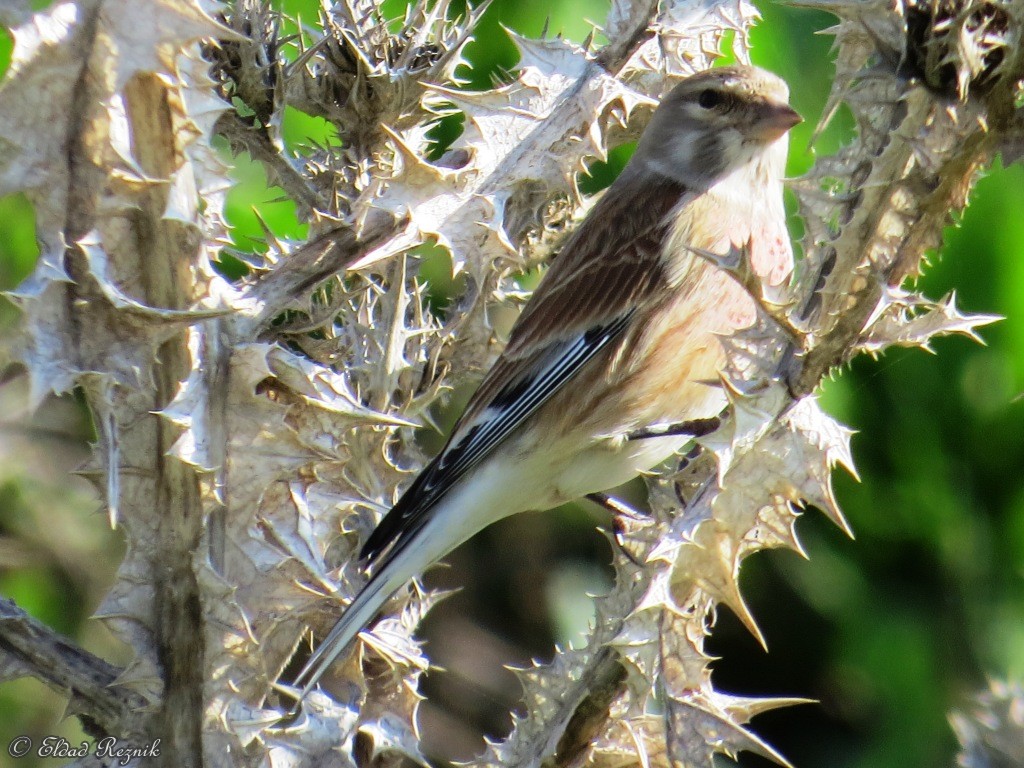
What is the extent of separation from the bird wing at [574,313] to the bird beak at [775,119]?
1.00ft

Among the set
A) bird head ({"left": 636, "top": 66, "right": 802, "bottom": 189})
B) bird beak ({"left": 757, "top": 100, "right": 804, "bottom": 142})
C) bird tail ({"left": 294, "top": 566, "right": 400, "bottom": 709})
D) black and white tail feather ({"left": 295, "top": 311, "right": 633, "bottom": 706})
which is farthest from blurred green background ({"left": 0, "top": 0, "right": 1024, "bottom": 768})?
bird tail ({"left": 294, "top": 566, "right": 400, "bottom": 709})

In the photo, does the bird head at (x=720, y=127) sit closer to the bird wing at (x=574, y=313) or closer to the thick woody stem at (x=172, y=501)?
the bird wing at (x=574, y=313)

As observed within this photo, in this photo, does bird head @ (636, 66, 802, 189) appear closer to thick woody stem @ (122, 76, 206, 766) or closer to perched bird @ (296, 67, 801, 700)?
perched bird @ (296, 67, 801, 700)

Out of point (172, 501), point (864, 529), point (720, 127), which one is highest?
point (720, 127)

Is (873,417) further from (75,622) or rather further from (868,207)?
(75,622)

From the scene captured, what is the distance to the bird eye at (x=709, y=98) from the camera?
303 centimetres

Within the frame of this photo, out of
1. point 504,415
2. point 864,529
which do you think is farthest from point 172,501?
point 864,529

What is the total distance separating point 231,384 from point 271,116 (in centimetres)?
61

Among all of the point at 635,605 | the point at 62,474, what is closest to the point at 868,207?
the point at 635,605

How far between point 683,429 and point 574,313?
46 cm

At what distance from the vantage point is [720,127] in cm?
317

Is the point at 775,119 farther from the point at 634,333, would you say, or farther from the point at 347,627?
the point at 347,627

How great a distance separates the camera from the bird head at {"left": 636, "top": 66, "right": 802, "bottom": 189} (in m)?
2.98

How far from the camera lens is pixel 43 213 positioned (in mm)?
1580
